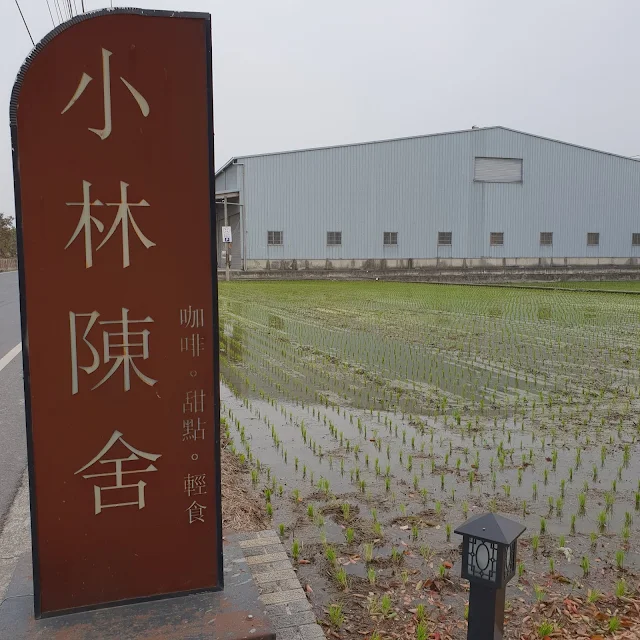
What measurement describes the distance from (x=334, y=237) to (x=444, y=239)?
20.8 ft

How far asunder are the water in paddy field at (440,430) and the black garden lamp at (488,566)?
44.9 inches

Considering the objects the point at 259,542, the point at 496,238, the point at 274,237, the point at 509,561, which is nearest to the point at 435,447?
the point at 259,542

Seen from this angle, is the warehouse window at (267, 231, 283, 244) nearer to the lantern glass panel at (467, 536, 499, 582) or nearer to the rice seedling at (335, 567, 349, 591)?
the rice seedling at (335, 567, 349, 591)

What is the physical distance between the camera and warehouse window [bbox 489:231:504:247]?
3662 centimetres

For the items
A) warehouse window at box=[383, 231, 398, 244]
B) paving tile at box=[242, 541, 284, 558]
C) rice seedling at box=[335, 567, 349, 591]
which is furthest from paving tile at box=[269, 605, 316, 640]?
warehouse window at box=[383, 231, 398, 244]

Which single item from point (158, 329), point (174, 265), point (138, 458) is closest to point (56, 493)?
point (138, 458)

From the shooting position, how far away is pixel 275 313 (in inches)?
684

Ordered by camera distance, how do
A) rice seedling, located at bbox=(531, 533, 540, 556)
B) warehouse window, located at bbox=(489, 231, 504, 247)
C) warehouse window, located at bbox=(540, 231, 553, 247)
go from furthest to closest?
1. warehouse window, located at bbox=(540, 231, 553, 247)
2. warehouse window, located at bbox=(489, 231, 504, 247)
3. rice seedling, located at bbox=(531, 533, 540, 556)

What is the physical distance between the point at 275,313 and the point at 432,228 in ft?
67.1

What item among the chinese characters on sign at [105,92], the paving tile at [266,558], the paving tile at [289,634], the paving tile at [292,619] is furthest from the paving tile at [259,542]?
the chinese characters on sign at [105,92]

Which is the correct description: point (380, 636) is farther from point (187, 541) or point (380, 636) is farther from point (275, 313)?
point (275, 313)

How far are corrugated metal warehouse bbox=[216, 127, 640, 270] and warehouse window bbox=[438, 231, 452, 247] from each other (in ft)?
0.18

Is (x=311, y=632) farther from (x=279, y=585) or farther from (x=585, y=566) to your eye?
(x=585, y=566)

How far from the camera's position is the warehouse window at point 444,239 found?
3600 centimetres
